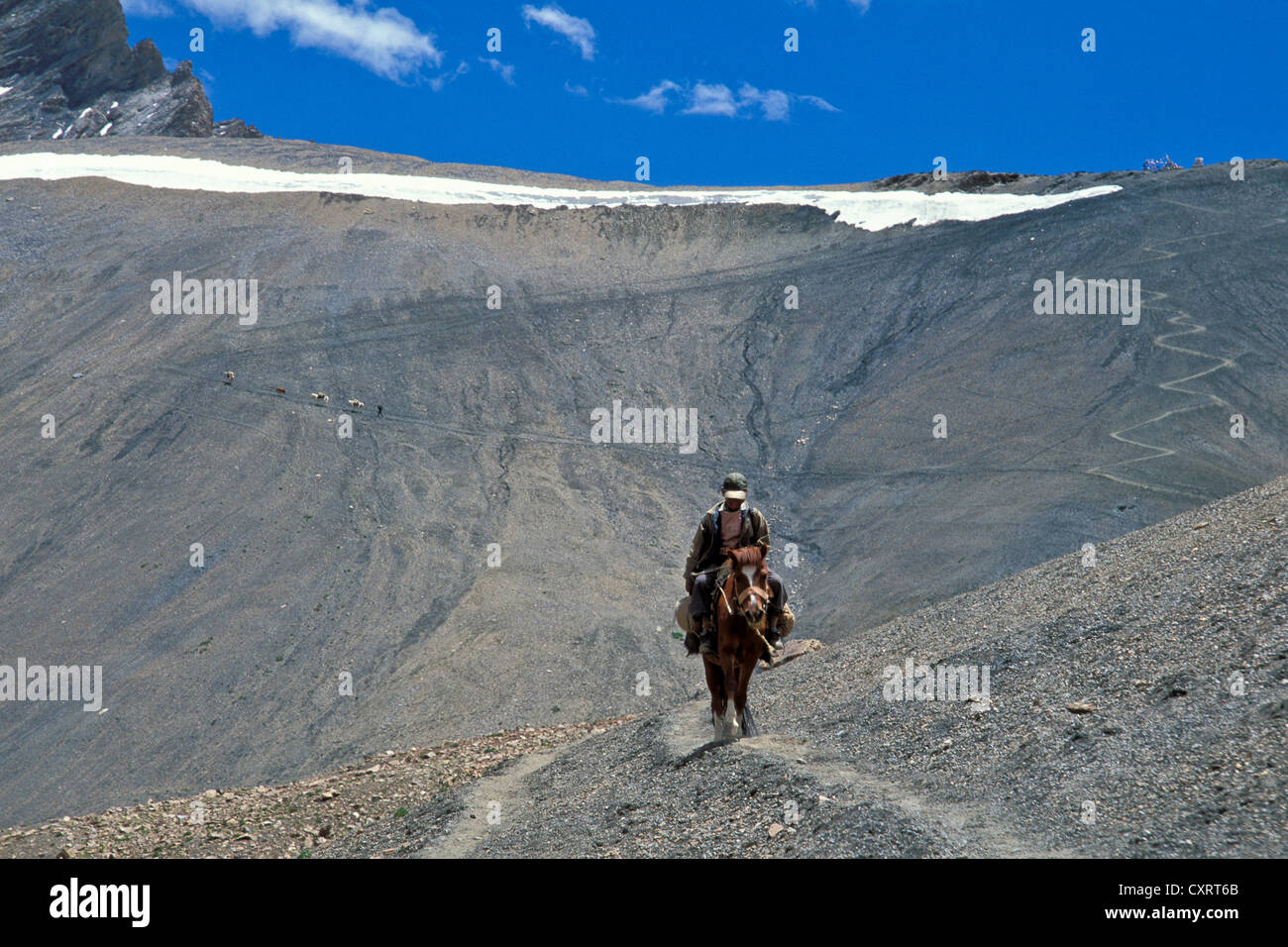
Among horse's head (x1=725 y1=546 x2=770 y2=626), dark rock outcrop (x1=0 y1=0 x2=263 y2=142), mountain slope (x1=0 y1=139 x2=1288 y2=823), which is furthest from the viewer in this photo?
dark rock outcrop (x1=0 y1=0 x2=263 y2=142)

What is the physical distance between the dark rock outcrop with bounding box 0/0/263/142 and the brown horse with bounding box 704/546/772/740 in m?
70.8

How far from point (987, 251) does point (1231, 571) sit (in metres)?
30.4

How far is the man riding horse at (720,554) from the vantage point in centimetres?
1105

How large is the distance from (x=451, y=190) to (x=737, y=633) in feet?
141

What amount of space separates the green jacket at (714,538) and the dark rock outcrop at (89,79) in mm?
70259

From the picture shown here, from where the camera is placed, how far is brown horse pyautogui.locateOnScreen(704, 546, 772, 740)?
10.6 m

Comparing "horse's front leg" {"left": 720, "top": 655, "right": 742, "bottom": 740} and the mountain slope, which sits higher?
the mountain slope
